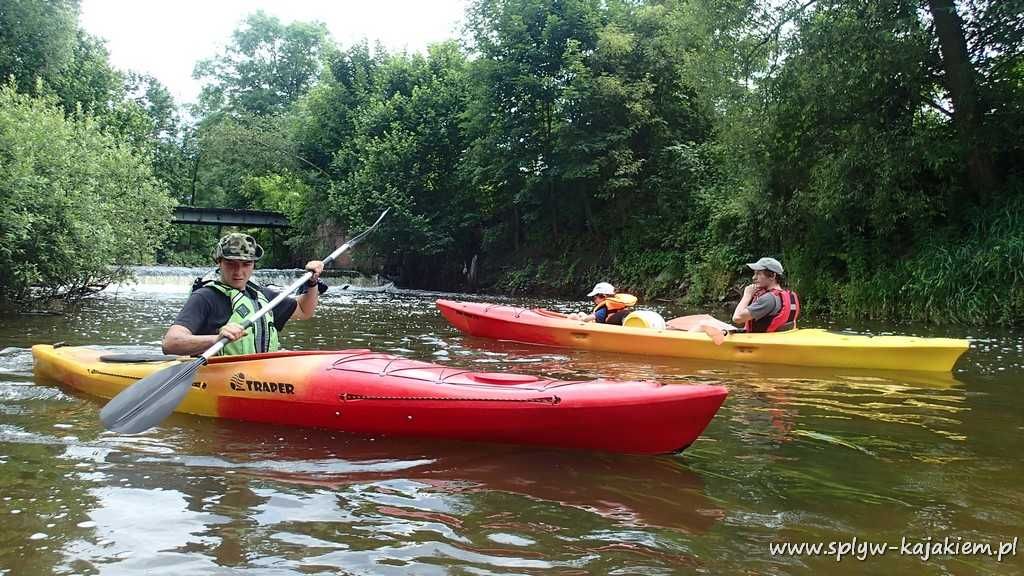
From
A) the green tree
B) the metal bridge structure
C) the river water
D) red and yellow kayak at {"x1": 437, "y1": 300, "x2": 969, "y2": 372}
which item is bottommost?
the river water

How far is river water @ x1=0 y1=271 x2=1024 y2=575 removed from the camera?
2260 mm

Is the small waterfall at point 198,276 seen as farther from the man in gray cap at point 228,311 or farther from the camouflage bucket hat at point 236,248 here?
the camouflage bucket hat at point 236,248

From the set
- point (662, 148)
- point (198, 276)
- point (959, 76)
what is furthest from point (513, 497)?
point (662, 148)

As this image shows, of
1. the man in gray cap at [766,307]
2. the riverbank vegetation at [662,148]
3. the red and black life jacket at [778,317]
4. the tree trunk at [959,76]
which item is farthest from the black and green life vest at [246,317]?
the tree trunk at [959,76]

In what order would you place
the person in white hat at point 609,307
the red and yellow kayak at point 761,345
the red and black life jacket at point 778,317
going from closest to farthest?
the red and yellow kayak at point 761,345 → the red and black life jacket at point 778,317 → the person in white hat at point 609,307

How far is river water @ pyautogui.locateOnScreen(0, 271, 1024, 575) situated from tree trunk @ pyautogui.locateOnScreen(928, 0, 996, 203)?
643 cm

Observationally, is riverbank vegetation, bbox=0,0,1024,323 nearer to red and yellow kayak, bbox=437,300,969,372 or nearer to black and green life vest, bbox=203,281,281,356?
red and yellow kayak, bbox=437,300,969,372

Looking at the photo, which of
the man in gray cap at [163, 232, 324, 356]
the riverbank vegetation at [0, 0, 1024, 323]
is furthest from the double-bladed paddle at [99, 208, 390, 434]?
the riverbank vegetation at [0, 0, 1024, 323]

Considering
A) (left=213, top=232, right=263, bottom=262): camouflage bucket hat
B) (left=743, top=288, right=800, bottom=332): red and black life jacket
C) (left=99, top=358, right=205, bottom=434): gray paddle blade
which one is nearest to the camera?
(left=99, top=358, right=205, bottom=434): gray paddle blade

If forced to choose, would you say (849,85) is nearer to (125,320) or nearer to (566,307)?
(566,307)

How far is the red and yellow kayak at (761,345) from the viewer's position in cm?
603

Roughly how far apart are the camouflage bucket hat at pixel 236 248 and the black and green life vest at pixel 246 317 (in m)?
0.18

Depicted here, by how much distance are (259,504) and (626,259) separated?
15388 mm

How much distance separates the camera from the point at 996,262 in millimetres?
9375
